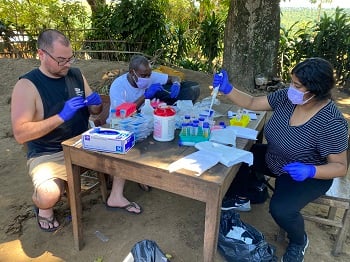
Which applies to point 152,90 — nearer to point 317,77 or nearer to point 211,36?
point 317,77

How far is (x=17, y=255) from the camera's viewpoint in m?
2.02

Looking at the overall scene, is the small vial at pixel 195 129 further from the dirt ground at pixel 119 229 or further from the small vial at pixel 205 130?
the dirt ground at pixel 119 229

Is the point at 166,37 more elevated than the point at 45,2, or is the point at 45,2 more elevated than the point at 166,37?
the point at 45,2

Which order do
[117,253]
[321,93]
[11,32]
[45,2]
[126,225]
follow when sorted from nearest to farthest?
[321,93] < [117,253] < [126,225] < [11,32] < [45,2]

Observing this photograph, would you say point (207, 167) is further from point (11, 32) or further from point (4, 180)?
point (11, 32)

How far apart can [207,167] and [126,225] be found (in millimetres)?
1124

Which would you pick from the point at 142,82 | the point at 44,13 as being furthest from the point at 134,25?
the point at 142,82

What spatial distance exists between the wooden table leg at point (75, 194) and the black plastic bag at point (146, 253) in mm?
465

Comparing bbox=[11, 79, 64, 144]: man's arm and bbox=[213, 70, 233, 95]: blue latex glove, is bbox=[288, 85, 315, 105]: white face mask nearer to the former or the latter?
bbox=[213, 70, 233, 95]: blue latex glove

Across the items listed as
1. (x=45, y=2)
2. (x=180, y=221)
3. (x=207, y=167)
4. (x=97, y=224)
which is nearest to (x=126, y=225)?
(x=97, y=224)

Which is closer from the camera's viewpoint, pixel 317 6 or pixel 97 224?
pixel 97 224

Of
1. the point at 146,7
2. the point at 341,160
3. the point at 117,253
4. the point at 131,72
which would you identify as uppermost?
the point at 146,7

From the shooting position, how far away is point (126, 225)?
7.60ft

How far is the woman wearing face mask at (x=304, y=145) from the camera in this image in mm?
1755
